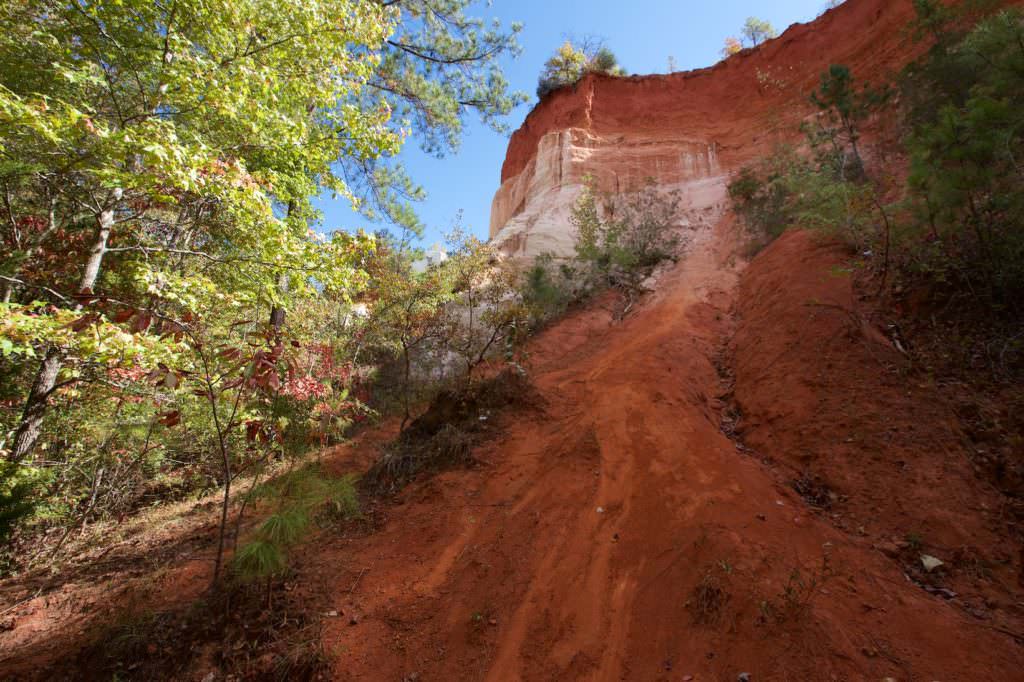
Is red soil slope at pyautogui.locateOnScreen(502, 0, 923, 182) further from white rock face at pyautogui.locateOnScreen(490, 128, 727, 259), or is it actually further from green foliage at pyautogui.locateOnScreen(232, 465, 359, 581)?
green foliage at pyautogui.locateOnScreen(232, 465, 359, 581)

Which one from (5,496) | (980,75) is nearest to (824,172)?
(980,75)

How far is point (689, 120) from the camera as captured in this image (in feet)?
66.8

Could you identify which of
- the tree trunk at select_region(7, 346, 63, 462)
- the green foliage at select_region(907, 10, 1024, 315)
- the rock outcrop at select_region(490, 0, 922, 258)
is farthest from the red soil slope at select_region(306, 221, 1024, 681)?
the rock outcrop at select_region(490, 0, 922, 258)

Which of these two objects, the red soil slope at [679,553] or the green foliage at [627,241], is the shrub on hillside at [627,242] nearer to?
the green foliage at [627,241]

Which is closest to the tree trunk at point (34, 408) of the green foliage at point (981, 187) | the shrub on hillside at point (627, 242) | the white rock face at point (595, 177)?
the green foliage at point (981, 187)

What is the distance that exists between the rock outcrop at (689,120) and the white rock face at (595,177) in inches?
1.8

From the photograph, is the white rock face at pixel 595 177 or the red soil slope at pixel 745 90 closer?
the red soil slope at pixel 745 90

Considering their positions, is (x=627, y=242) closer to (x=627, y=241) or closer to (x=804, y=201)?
(x=627, y=241)

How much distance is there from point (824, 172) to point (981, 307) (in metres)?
5.80

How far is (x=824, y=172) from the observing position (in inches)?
384

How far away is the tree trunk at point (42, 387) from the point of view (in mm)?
5133

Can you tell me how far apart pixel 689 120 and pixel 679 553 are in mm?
21873

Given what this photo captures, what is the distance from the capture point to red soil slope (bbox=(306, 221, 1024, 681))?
9.53 feet

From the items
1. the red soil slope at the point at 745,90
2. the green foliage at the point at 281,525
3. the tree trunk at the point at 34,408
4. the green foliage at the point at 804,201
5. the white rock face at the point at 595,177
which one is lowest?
the green foliage at the point at 281,525
